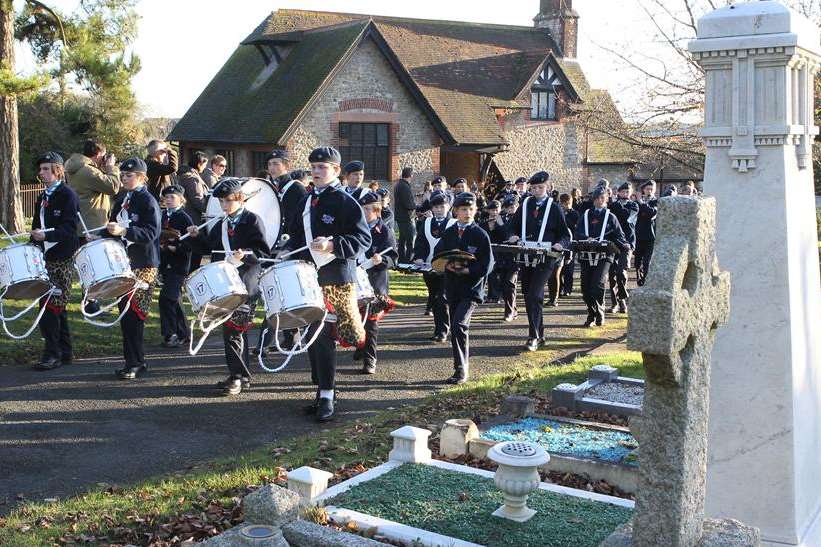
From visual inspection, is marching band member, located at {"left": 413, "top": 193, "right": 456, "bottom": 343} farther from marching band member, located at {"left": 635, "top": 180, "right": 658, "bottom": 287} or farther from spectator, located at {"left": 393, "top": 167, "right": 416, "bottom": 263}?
spectator, located at {"left": 393, "top": 167, "right": 416, "bottom": 263}

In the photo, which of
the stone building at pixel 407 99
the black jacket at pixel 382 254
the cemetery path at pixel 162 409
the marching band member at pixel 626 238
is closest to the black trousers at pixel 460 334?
the cemetery path at pixel 162 409

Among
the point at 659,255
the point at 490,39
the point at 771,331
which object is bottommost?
the point at 771,331

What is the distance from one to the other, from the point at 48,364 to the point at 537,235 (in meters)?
6.19

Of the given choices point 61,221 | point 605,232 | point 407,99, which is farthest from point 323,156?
point 407,99

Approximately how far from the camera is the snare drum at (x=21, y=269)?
29.4 feet

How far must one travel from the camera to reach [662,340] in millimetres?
3758

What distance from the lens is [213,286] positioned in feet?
26.3

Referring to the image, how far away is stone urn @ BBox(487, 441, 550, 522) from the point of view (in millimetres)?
5684

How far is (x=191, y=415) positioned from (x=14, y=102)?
15693 millimetres

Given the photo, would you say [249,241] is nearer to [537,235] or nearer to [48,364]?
[48,364]

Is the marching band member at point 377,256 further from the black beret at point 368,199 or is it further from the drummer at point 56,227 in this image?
the drummer at point 56,227

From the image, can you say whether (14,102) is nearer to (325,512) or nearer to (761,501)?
(325,512)

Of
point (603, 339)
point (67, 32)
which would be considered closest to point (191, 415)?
point (603, 339)

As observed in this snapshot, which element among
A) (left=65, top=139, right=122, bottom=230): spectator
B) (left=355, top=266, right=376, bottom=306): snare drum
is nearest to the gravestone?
(left=355, top=266, right=376, bottom=306): snare drum
